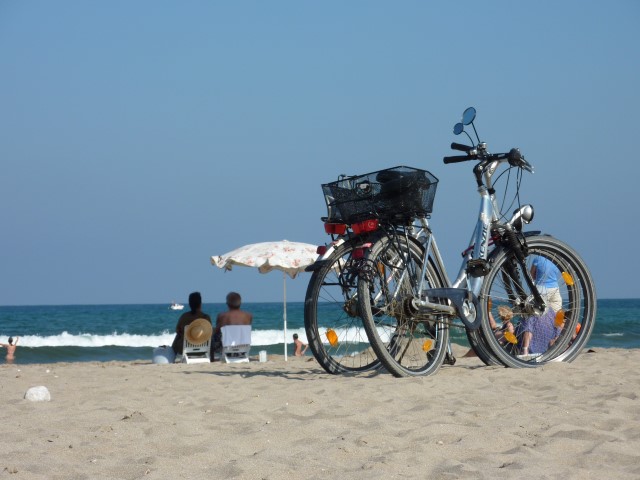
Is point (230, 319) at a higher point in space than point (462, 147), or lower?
lower

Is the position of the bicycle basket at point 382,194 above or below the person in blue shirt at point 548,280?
above

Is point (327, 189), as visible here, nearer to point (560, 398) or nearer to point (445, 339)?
point (445, 339)

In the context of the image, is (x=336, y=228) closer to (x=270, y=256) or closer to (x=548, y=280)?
(x=548, y=280)

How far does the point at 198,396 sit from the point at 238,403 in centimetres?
49

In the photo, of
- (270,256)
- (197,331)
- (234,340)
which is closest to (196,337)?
(197,331)

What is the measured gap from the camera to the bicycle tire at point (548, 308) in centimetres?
645

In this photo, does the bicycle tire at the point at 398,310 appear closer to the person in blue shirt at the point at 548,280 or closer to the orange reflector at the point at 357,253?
the orange reflector at the point at 357,253

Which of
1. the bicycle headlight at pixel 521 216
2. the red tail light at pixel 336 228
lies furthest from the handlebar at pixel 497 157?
the red tail light at pixel 336 228

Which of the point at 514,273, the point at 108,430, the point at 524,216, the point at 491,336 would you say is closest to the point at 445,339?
the point at 491,336

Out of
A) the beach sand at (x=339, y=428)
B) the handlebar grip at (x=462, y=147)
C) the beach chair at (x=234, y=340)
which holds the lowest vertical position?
the beach sand at (x=339, y=428)

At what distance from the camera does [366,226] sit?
19.0 ft

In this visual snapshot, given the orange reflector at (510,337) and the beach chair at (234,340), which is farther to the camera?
the beach chair at (234,340)

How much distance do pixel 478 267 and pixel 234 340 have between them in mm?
6195

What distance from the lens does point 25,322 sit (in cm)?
4388
